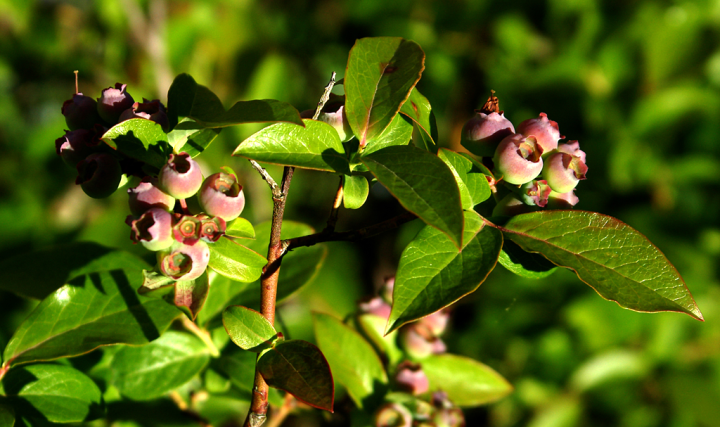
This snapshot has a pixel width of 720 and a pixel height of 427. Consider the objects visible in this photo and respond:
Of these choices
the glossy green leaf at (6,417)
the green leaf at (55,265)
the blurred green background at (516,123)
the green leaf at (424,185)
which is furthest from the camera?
the blurred green background at (516,123)

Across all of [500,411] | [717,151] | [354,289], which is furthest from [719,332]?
[354,289]

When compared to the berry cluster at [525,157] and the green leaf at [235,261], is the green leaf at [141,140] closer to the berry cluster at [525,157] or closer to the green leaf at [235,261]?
the green leaf at [235,261]

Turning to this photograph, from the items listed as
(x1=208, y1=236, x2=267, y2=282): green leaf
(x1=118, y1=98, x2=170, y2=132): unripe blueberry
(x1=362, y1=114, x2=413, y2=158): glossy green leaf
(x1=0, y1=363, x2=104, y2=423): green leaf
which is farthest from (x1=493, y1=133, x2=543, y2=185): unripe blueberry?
(x1=0, y1=363, x2=104, y2=423): green leaf

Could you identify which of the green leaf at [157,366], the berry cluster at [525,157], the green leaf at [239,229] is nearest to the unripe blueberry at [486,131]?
the berry cluster at [525,157]

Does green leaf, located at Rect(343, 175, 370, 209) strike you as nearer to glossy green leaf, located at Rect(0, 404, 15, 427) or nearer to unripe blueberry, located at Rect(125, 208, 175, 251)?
unripe blueberry, located at Rect(125, 208, 175, 251)

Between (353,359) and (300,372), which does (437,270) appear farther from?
(353,359)

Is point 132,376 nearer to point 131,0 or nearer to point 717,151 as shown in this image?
point 131,0

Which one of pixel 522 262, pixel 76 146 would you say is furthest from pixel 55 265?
pixel 522 262
